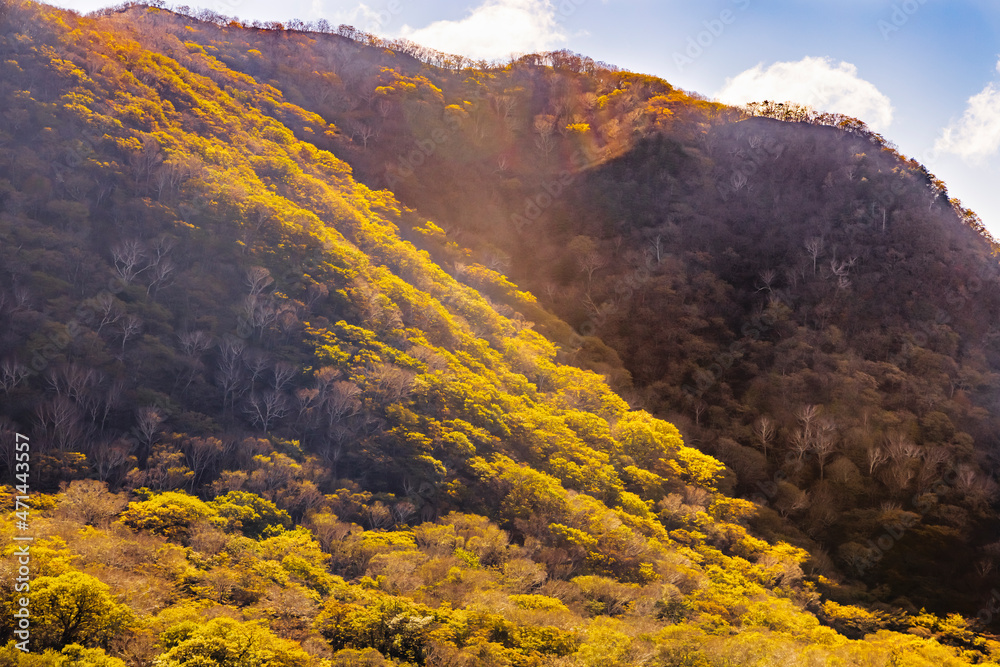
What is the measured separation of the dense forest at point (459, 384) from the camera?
32219 mm

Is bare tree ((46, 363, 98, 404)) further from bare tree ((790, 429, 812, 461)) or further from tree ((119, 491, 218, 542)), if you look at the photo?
bare tree ((790, 429, 812, 461))

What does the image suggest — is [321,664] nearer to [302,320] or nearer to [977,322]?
[302,320]

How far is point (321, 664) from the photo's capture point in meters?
27.1

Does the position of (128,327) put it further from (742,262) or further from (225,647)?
(742,262)

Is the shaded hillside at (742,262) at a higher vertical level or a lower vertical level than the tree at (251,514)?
higher

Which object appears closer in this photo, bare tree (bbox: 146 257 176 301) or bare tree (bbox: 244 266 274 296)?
bare tree (bbox: 146 257 176 301)

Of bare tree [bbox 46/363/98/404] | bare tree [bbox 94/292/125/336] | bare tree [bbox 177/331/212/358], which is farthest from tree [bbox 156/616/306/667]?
bare tree [bbox 94/292/125/336]

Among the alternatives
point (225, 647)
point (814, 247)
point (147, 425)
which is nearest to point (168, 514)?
point (147, 425)

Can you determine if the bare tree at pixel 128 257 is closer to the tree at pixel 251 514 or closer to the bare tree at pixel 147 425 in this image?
the bare tree at pixel 147 425

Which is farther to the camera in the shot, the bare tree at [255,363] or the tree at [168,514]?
the bare tree at [255,363]

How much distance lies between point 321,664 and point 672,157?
301 feet

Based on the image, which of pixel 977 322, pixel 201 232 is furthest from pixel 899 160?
pixel 201 232

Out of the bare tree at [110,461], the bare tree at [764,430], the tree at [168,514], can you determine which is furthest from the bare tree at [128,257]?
the bare tree at [764,430]

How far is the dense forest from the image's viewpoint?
106 ft
